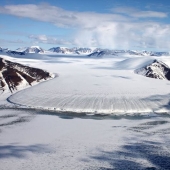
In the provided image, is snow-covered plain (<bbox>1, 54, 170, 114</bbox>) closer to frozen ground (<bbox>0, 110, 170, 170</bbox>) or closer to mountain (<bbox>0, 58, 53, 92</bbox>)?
frozen ground (<bbox>0, 110, 170, 170</bbox>)

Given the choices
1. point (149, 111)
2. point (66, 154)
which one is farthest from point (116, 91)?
point (66, 154)

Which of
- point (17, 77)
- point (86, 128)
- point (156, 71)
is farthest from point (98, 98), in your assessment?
point (156, 71)

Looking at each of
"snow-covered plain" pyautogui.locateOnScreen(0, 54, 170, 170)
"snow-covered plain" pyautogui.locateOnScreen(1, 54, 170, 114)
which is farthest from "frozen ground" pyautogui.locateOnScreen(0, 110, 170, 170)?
"snow-covered plain" pyautogui.locateOnScreen(1, 54, 170, 114)

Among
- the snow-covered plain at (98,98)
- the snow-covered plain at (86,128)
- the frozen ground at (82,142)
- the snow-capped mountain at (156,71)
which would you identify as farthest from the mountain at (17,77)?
the snow-capped mountain at (156,71)

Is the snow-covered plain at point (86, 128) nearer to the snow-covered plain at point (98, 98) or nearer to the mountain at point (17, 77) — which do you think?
the snow-covered plain at point (98, 98)

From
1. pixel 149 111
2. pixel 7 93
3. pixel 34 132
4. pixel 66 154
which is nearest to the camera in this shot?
pixel 66 154

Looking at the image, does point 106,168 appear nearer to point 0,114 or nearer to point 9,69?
point 0,114
